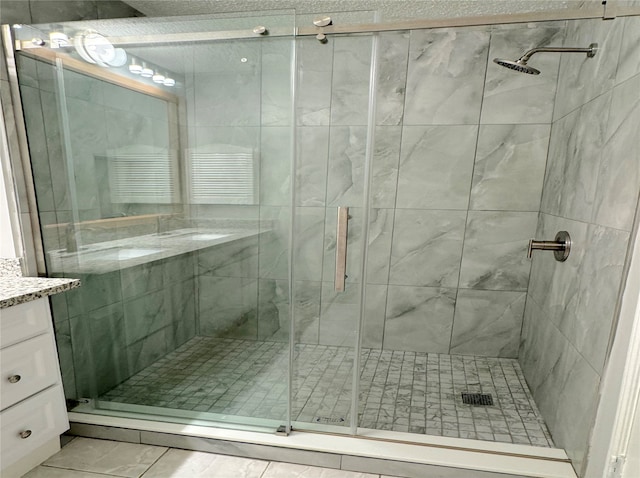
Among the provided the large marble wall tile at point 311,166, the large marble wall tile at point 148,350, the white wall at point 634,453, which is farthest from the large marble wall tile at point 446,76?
the large marble wall tile at point 148,350

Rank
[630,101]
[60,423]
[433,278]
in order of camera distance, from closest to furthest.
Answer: [630,101]
[60,423]
[433,278]

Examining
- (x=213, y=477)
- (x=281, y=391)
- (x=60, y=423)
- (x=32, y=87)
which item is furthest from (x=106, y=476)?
(x=32, y=87)

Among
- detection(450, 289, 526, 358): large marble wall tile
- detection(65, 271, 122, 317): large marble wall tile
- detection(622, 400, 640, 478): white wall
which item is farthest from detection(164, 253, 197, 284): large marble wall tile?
detection(622, 400, 640, 478): white wall

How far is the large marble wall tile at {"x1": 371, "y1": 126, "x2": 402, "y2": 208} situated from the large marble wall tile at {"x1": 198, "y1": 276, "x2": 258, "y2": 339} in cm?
109

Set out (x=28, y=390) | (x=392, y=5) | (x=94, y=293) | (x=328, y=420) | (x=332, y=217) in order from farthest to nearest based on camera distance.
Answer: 1. (x=392, y=5)
2. (x=94, y=293)
3. (x=328, y=420)
4. (x=332, y=217)
5. (x=28, y=390)

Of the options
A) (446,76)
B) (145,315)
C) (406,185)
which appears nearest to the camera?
(145,315)

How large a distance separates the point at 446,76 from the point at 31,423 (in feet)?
9.09

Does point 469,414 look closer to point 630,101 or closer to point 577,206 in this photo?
point 577,206

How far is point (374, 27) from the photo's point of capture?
127cm

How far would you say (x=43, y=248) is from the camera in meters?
1.61

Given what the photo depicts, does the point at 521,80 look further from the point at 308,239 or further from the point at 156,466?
the point at 156,466

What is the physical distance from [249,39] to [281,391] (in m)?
1.56

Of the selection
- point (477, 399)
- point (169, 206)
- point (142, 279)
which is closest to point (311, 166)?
point (169, 206)

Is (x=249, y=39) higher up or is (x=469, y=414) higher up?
(x=249, y=39)
